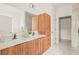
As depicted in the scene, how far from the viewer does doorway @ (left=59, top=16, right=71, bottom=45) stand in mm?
1761

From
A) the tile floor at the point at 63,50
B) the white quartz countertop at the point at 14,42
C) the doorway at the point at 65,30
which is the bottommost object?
the tile floor at the point at 63,50

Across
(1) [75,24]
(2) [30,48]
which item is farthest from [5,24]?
(1) [75,24]

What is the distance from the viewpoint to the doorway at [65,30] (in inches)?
69.3

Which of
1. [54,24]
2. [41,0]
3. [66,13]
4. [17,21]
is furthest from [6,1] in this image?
[66,13]

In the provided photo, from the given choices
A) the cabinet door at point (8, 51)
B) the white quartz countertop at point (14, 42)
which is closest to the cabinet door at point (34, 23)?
the white quartz countertop at point (14, 42)

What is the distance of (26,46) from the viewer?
171cm

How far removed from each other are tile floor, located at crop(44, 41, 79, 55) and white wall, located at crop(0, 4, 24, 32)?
607 mm

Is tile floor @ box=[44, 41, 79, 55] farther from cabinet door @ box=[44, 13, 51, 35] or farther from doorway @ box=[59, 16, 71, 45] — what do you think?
cabinet door @ box=[44, 13, 51, 35]

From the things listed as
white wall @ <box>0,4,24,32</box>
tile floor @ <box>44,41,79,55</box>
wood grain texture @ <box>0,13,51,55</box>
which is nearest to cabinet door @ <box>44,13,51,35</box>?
wood grain texture @ <box>0,13,51,55</box>

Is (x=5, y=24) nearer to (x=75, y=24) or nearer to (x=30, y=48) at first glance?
(x=30, y=48)

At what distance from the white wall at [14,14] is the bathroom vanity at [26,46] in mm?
209

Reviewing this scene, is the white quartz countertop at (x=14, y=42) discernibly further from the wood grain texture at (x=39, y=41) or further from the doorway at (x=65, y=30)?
the doorway at (x=65, y=30)

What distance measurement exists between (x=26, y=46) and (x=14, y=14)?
0.51 meters

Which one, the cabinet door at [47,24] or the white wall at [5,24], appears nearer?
the white wall at [5,24]
